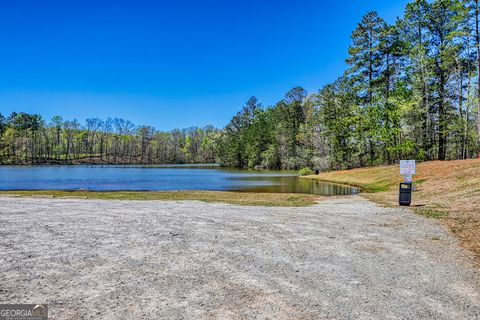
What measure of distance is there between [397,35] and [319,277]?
43.2m

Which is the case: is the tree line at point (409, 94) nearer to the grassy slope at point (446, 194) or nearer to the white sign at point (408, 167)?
the grassy slope at point (446, 194)

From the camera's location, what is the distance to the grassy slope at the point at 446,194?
1098 cm

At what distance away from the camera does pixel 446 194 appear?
18.3 m

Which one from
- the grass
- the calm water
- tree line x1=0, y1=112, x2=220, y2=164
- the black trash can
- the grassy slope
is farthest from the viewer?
tree line x1=0, y1=112, x2=220, y2=164

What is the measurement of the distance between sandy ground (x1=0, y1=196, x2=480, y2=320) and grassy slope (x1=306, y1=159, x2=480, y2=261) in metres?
0.94

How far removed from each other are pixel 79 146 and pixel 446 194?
159919mm

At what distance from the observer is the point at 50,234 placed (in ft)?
30.3

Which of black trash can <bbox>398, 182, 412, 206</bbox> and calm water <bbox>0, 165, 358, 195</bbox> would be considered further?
calm water <bbox>0, 165, 358, 195</bbox>

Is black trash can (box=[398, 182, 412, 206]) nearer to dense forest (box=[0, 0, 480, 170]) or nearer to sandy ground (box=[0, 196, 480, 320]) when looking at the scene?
sandy ground (box=[0, 196, 480, 320])

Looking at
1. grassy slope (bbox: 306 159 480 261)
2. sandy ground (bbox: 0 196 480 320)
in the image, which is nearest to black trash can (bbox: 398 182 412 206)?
grassy slope (bbox: 306 159 480 261)

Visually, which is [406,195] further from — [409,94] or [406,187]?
[409,94]

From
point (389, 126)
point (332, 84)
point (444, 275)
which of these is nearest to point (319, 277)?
point (444, 275)

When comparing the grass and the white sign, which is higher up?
the white sign

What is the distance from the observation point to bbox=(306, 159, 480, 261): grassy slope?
1098 centimetres
